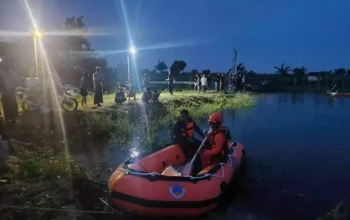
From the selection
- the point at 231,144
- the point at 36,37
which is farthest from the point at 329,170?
the point at 36,37

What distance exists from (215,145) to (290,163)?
4.15 m

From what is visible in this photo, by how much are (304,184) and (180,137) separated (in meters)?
3.54

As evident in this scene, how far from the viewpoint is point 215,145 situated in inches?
321

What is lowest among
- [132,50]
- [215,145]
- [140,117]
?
[140,117]

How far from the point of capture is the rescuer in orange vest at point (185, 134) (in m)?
8.98

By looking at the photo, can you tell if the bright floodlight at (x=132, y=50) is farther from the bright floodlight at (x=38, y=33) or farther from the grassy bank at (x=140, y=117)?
the bright floodlight at (x=38, y=33)

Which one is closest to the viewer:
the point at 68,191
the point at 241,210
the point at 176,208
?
the point at 176,208

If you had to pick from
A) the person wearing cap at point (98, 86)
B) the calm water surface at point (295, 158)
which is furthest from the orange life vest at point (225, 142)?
the person wearing cap at point (98, 86)

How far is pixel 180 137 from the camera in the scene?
357 inches

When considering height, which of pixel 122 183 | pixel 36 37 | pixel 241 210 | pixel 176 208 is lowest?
pixel 241 210

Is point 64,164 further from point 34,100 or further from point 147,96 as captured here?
point 147,96

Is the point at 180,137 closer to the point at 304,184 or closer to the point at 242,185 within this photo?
the point at 242,185

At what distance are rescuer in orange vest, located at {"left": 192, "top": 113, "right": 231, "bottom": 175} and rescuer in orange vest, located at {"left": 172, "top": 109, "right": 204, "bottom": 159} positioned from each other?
2.76 feet

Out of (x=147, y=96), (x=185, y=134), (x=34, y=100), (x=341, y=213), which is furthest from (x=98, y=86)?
(x=341, y=213)
